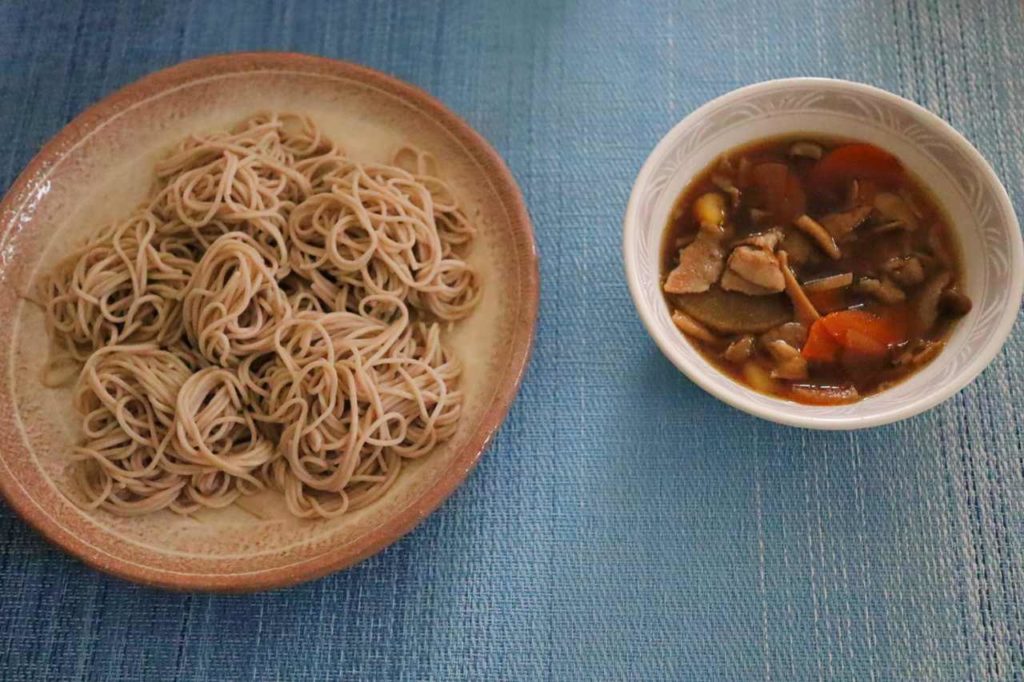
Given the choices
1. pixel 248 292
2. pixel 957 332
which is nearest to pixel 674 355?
pixel 957 332

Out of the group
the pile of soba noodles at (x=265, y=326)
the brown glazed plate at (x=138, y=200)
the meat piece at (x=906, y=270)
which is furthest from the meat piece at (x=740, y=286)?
the pile of soba noodles at (x=265, y=326)

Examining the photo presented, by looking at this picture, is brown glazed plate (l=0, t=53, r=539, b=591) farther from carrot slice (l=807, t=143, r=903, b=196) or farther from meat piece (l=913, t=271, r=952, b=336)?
meat piece (l=913, t=271, r=952, b=336)

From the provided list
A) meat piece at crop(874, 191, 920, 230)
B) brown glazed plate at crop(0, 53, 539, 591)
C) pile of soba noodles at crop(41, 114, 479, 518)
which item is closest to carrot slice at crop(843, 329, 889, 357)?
meat piece at crop(874, 191, 920, 230)

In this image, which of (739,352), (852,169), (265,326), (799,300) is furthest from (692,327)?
(265,326)

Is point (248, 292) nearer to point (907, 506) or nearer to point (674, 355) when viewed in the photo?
point (674, 355)

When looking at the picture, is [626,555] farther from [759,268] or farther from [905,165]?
[905,165]
